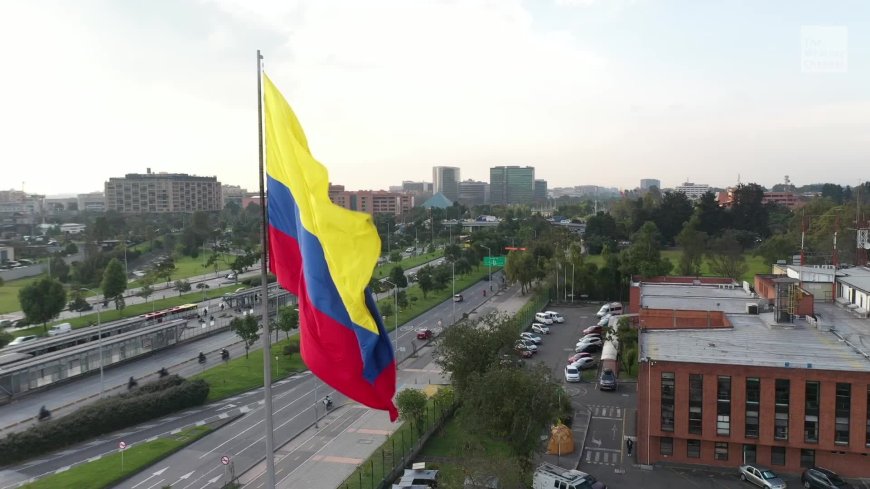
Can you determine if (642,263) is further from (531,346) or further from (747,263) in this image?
(747,263)

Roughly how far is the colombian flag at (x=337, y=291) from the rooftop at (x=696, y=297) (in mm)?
22366

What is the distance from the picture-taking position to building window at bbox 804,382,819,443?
1706 centimetres

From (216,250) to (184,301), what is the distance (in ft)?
99.7

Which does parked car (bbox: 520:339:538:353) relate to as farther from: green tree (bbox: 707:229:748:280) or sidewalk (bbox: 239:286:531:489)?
green tree (bbox: 707:229:748:280)

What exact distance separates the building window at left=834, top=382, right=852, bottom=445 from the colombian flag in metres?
15.1

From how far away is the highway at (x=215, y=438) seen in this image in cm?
1817

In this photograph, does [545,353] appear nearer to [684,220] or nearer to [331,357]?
[331,357]

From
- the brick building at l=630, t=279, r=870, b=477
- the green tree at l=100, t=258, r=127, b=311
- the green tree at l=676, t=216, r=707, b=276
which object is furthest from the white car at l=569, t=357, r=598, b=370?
the green tree at l=100, t=258, r=127, b=311

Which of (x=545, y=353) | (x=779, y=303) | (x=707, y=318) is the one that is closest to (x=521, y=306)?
(x=545, y=353)

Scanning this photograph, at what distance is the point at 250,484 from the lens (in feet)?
57.2

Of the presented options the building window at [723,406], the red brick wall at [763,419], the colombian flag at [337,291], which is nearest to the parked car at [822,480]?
the red brick wall at [763,419]

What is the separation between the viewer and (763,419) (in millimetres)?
17422

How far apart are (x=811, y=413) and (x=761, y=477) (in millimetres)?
2283

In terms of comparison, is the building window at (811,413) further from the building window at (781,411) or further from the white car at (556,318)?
the white car at (556,318)
